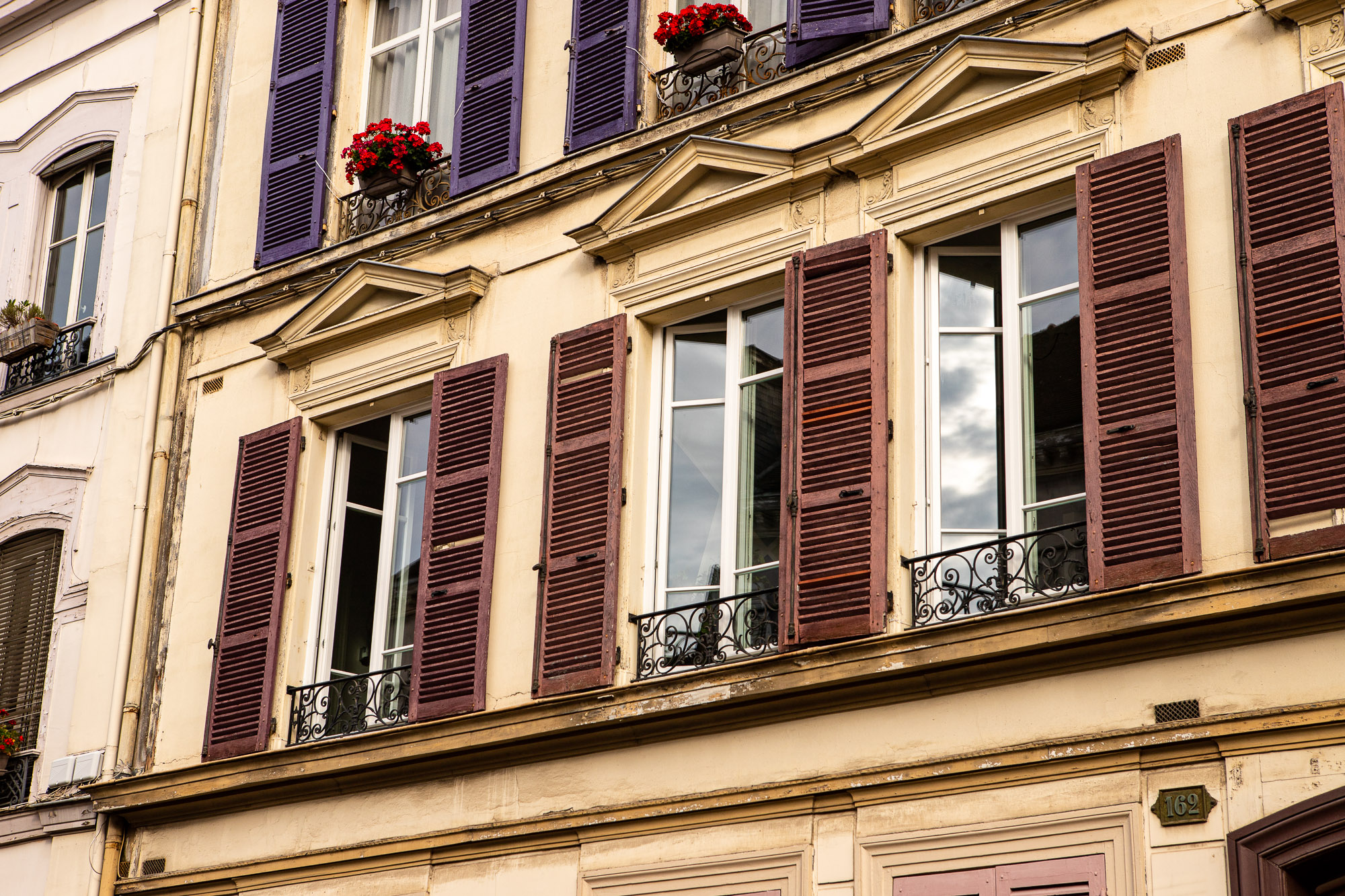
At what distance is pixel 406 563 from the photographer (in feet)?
38.2

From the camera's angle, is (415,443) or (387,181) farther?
(387,181)

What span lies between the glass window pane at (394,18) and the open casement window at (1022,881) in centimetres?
748

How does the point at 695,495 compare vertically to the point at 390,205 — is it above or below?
below

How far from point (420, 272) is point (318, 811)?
135 inches

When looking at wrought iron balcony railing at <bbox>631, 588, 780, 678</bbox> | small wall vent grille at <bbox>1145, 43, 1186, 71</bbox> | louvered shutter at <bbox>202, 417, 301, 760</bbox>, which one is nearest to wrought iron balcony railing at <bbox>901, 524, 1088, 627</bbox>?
wrought iron balcony railing at <bbox>631, 588, 780, 678</bbox>

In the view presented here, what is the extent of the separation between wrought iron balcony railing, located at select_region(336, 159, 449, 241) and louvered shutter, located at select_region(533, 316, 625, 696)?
6.81 ft

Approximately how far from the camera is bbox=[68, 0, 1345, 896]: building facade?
7914 millimetres

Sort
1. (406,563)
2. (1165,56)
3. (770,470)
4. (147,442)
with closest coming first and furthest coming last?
1. (1165,56)
2. (770,470)
3. (406,563)
4. (147,442)

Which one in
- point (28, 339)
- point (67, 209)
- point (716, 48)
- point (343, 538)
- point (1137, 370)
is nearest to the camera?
point (1137, 370)

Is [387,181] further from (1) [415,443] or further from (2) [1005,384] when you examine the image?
(2) [1005,384]

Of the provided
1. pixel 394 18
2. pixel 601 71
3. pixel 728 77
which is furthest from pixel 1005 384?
pixel 394 18

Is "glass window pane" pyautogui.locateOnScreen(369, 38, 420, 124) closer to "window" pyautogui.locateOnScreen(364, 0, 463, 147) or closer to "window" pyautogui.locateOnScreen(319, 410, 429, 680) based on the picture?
"window" pyautogui.locateOnScreen(364, 0, 463, 147)

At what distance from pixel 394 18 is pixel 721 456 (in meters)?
4.95

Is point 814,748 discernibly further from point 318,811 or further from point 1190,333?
point 318,811
